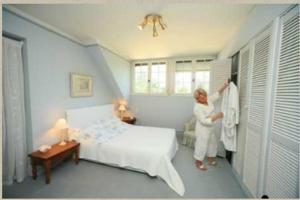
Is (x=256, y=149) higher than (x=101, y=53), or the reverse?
(x=101, y=53)

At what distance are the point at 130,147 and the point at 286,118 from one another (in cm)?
193

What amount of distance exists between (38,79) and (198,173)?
3.03 meters

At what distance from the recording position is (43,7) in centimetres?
171

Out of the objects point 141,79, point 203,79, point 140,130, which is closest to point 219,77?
point 203,79

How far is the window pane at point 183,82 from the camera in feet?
13.3

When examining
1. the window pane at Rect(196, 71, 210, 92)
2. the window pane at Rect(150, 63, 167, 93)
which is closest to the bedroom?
the window pane at Rect(196, 71, 210, 92)

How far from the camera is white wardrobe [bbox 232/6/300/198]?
3.35 feet

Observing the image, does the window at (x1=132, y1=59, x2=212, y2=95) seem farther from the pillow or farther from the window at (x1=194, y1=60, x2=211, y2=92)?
the pillow

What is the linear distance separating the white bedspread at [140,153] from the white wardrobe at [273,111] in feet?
3.23

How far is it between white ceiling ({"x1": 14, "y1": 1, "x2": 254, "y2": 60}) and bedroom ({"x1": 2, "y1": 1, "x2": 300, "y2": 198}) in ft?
0.05

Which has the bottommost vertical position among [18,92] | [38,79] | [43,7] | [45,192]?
[45,192]

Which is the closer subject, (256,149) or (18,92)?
(256,149)

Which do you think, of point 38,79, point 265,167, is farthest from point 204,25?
point 38,79

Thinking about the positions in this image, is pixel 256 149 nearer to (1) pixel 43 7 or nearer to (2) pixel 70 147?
(2) pixel 70 147
